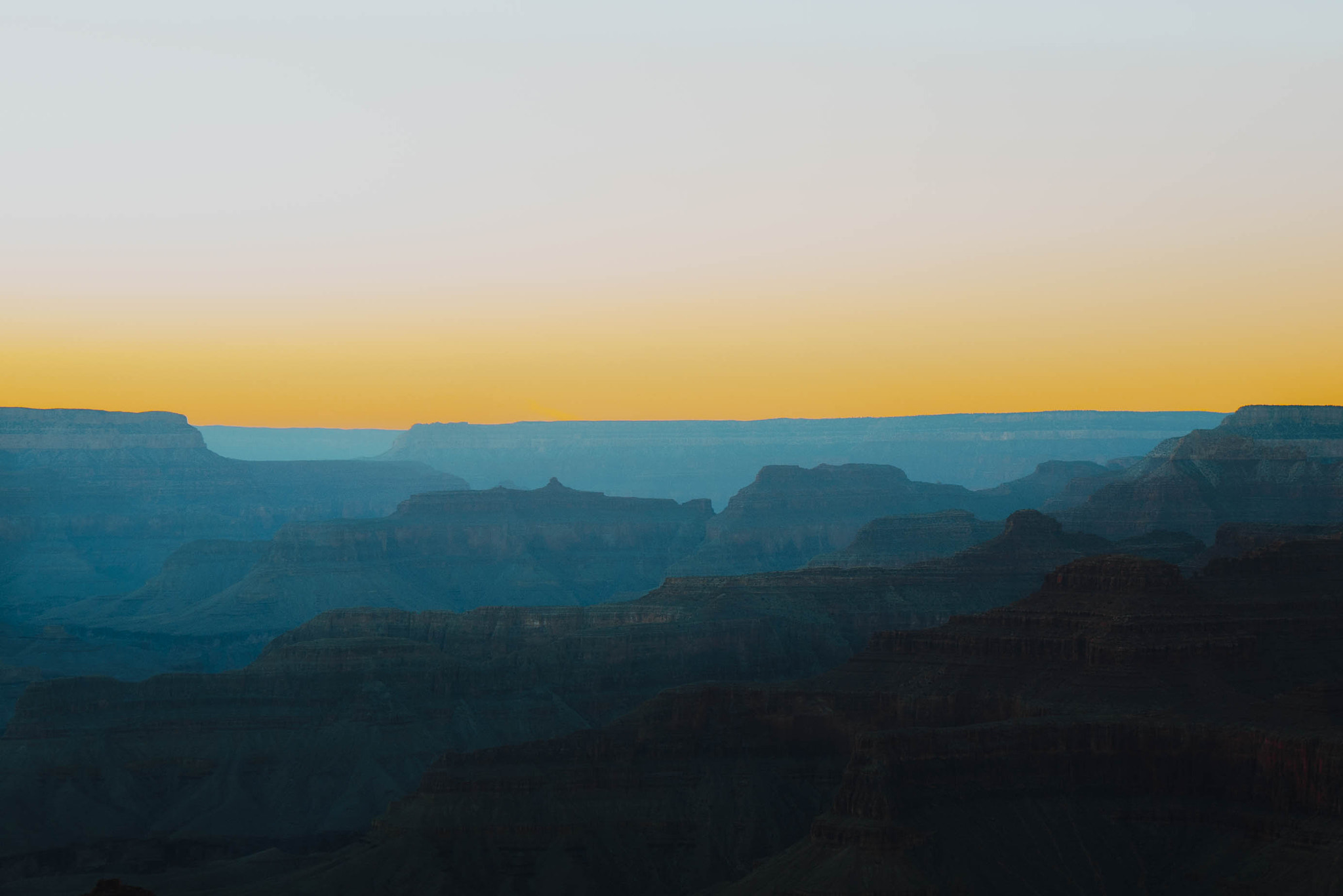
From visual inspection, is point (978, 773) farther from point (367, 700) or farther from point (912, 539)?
point (912, 539)

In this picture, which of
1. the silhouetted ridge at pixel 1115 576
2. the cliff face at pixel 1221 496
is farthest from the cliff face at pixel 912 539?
the silhouetted ridge at pixel 1115 576

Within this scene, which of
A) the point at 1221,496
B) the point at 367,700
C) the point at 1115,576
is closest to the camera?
the point at 1115,576

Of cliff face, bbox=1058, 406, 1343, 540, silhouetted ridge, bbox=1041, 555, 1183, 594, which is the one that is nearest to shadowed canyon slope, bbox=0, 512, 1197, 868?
silhouetted ridge, bbox=1041, 555, 1183, 594

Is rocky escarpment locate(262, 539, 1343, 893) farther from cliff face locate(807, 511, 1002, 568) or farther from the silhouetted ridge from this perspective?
cliff face locate(807, 511, 1002, 568)

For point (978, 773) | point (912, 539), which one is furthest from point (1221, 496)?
point (978, 773)

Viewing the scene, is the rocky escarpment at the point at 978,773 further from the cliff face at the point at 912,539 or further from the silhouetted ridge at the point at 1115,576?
the cliff face at the point at 912,539

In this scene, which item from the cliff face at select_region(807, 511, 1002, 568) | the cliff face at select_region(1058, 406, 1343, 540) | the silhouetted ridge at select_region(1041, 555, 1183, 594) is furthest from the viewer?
the cliff face at select_region(807, 511, 1002, 568)

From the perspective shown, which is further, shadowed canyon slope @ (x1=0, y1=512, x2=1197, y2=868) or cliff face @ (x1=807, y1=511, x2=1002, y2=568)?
cliff face @ (x1=807, y1=511, x2=1002, y2=568)
